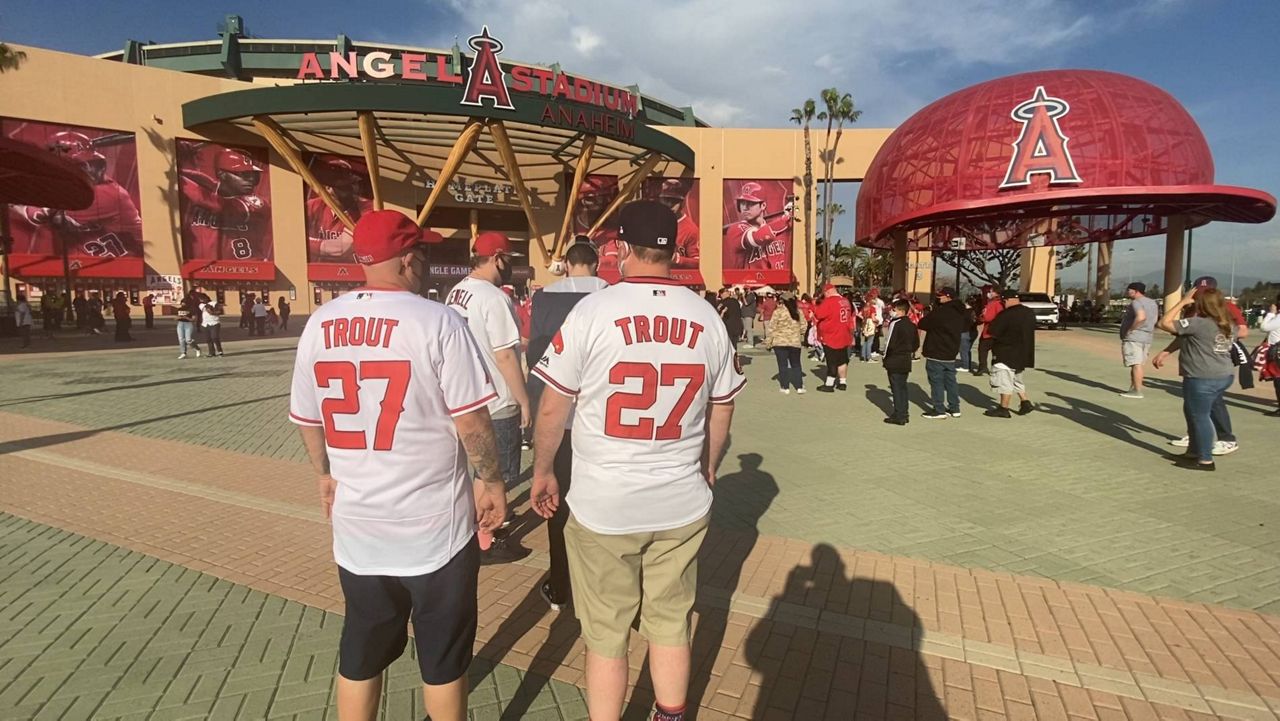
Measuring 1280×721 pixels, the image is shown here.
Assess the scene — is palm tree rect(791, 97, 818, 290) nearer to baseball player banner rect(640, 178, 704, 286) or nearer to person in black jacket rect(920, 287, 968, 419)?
baseball player banner rect(640, 178, 704, 286)

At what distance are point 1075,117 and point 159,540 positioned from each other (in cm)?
2688

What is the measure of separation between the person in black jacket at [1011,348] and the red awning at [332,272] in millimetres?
38765

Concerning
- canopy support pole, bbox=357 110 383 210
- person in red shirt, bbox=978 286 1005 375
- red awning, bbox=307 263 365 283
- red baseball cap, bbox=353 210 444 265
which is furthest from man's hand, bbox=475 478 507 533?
red awning, bbox=307 263 365 283

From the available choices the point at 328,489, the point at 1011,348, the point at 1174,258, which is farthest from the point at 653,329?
the point at 1174,258

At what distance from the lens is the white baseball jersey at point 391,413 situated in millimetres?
1966

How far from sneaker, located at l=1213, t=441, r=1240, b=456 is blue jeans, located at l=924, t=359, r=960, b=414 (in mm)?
2846

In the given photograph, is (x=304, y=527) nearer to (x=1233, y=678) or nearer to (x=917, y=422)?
(x=1233, y=678)

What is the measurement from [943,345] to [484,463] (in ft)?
26.5

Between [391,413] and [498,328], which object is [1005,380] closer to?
[498,328]

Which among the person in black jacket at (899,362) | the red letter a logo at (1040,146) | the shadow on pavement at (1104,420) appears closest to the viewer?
the shadow on pavement at (1104,420)

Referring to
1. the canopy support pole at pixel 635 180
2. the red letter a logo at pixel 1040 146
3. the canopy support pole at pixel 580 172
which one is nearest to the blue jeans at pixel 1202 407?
the red letter a logo at pixel 1040 146

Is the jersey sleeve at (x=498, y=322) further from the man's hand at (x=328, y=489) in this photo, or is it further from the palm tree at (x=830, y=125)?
the palm tree at (x=830, y=125)

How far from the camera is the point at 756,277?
45.9 meters

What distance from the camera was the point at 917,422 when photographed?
8680mm
